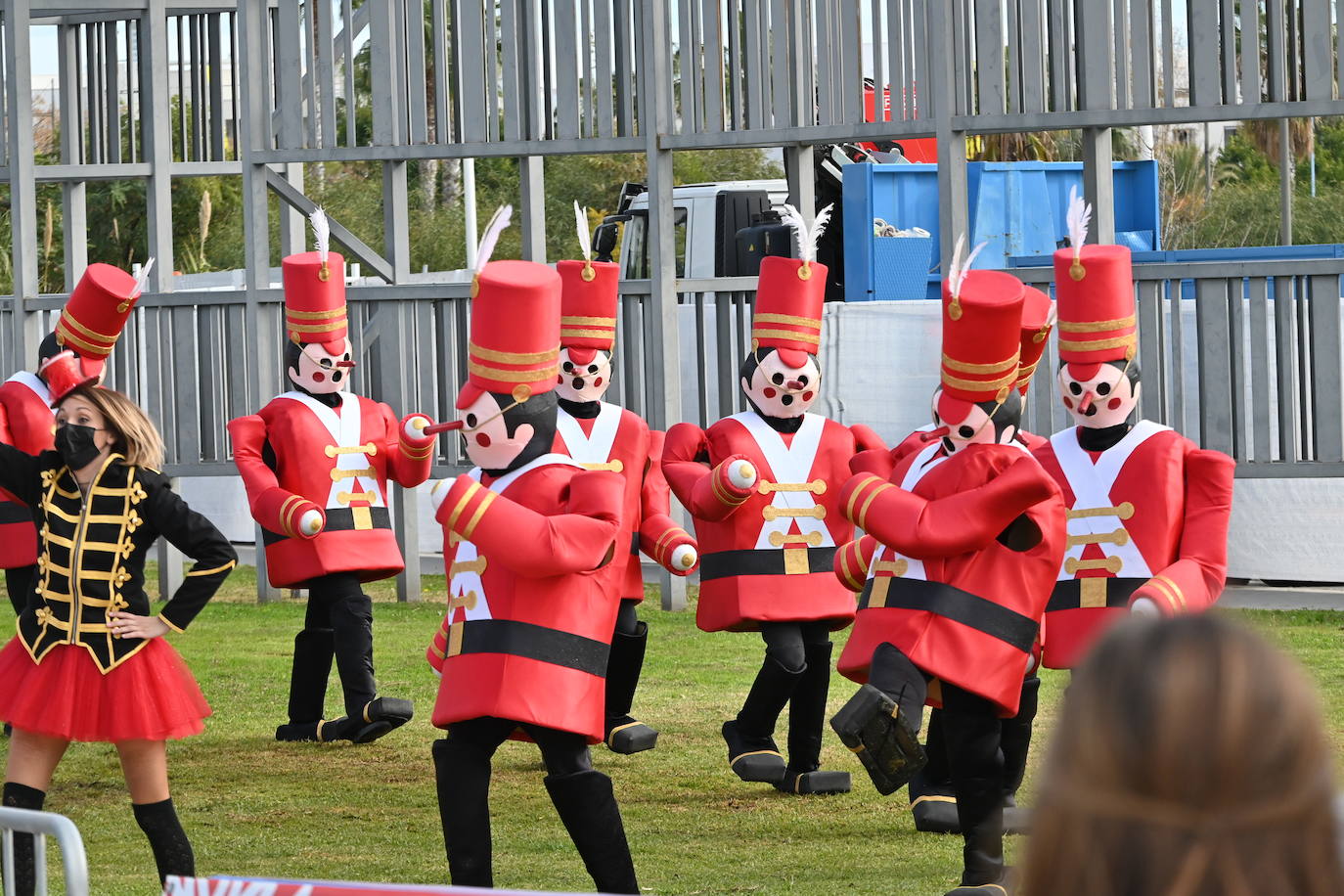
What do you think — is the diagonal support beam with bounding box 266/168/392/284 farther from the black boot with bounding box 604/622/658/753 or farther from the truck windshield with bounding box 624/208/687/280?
the black boot with bounding box 604/622/658/753

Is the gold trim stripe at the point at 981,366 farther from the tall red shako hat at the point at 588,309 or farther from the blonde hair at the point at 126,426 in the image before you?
the blonde hair at the point at 126,426

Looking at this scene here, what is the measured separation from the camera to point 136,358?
529 inches

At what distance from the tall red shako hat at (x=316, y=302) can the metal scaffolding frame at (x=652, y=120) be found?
317cm

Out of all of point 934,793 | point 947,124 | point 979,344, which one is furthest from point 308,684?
point 947,124

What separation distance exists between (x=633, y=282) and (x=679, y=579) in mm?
1764

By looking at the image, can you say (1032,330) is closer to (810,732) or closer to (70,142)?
(810,732)

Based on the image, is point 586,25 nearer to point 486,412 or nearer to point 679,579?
point 679,579

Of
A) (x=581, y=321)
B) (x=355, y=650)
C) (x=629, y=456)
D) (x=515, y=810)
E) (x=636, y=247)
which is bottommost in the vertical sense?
(x=515, y=810)

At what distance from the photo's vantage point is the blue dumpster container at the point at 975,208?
610 inches

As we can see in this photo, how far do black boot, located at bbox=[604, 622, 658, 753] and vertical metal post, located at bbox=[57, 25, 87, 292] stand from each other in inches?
345

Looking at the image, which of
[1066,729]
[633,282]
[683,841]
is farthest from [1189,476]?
[633,282]

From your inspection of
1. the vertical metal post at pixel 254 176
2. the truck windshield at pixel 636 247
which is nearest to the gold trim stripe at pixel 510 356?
the vertical metal post at pixel 254 176

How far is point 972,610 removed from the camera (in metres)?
5.64

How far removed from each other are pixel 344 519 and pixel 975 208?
9021mm
